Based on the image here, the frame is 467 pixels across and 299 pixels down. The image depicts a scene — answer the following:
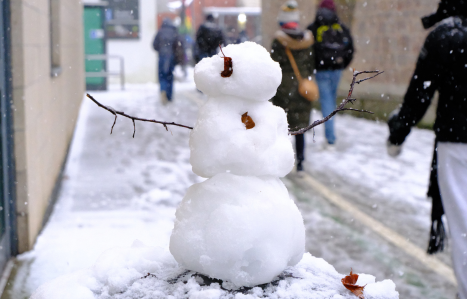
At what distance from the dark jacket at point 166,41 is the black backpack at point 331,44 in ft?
18.6

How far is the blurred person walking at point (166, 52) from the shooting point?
42.0 feet

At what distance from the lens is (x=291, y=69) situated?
6.33m

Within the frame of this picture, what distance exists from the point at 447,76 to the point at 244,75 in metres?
2.00

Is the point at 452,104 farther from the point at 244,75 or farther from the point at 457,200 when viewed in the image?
the point at 244,75

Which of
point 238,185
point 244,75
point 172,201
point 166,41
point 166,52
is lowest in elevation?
point 172,201

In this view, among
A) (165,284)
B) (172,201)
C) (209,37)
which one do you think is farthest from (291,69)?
(209,37)

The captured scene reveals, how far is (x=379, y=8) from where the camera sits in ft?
38.9

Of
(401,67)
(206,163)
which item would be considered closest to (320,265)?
(206,163)

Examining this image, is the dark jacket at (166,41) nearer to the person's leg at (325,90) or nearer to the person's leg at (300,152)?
the person's leg at (325,90)

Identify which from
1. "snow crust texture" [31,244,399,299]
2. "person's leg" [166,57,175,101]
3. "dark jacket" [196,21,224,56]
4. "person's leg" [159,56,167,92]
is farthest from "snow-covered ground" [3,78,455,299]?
"dark jacket" [196,21,224,56]

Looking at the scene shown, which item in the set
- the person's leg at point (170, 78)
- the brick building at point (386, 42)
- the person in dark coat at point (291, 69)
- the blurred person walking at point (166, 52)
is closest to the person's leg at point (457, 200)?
the person in dark coat at point (291, 69)

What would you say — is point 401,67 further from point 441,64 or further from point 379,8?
point 441,64

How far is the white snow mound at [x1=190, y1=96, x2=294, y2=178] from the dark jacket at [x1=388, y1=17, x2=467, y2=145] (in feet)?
5.84

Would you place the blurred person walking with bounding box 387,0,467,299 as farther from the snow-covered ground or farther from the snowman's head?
the snowman's head
